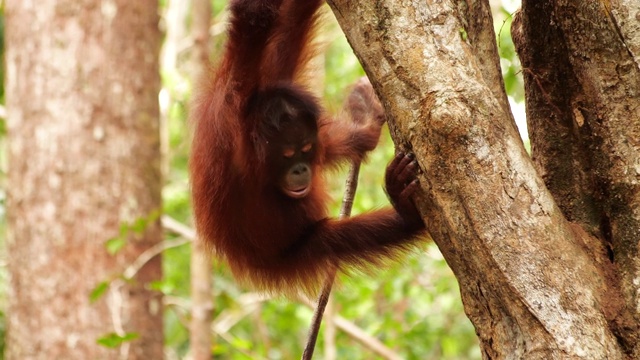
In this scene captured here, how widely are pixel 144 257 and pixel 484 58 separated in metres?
3.21

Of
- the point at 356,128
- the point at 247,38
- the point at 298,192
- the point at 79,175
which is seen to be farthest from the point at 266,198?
the point at 79,175

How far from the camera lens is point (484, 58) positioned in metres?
1.92

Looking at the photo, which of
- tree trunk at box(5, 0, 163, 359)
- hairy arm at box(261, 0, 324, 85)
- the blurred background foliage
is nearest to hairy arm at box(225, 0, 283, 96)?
hairy arm at box(261, 0, 324, 85)

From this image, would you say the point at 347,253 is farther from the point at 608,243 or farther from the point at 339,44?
the point at 339,44

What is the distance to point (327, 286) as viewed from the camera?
8.75 feet

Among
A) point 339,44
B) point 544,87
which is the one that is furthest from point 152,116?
point 339,44

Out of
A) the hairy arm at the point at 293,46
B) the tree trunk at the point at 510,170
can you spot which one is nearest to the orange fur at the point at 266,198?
the hairy arm at the point at 293,46

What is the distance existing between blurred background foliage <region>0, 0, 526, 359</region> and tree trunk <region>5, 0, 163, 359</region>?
0.33 meters

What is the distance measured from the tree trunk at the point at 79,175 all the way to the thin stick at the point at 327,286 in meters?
1.88

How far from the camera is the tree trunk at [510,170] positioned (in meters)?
1.71

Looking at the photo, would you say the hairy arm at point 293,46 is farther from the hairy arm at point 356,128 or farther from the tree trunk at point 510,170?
the tree trunk at point 510,170

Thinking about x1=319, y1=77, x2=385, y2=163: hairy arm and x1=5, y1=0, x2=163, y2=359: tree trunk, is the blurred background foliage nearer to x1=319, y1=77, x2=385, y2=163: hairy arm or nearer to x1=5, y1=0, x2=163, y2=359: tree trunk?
x1=319, y1=77, x2=385, y2=163: hairy arm

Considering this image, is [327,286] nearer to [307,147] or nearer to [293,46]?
[307,147]

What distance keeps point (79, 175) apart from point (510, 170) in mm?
3431
